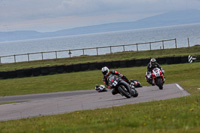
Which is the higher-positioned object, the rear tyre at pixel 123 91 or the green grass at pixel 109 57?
the green grass at pixel 109 57

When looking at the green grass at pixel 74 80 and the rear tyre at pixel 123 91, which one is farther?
the green grass at pixel 74 80

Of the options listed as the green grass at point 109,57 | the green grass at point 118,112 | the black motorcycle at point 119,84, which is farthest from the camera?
the green grass at point 109,57

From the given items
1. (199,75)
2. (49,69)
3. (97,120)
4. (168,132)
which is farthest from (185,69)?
(168,132)

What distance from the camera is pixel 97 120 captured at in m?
9.24

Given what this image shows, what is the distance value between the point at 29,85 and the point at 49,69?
6328mm

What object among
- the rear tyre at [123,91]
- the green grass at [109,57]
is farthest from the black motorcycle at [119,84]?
the green grass at [109,57]

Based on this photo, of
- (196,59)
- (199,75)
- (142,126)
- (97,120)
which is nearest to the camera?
(142,126)

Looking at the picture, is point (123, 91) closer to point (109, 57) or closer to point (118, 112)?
point (118, 112)

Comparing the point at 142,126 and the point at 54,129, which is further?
the point at 54,129

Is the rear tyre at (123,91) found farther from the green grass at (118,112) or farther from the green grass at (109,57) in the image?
the green grass at (109,57)

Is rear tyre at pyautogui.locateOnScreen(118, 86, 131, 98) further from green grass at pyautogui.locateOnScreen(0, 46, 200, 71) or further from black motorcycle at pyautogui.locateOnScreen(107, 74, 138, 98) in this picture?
green grass at pyautogui.locateOnScreen(0, 46, 200, 71)

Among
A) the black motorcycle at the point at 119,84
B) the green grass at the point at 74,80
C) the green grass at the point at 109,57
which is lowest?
the green grass at the point at 74,80

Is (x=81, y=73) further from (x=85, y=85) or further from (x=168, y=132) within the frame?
(x=168, y=132)

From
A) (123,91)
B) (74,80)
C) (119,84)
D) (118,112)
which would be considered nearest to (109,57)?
(74,80)
